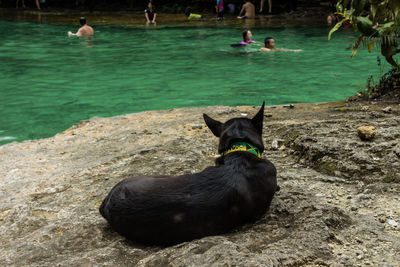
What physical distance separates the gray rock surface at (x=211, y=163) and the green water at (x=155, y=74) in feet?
11.2

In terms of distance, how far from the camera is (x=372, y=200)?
122 inches

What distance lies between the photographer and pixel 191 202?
109 inches

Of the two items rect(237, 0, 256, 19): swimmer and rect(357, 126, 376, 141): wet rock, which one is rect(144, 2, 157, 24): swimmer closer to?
rect(237, 0, 256, 19): swimmer

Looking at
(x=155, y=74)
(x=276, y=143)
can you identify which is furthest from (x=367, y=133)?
(x=155, y=74)

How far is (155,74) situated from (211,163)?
8.74 metres

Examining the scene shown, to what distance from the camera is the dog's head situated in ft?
11.3

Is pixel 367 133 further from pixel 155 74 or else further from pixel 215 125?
pixel 155 74

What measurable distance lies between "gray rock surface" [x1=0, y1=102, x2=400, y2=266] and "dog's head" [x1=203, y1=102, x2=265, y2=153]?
1.67 ft

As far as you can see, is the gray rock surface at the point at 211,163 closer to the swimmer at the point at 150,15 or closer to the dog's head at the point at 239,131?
the dog's head at the point at 239,131

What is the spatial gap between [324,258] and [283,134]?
8.99 feet

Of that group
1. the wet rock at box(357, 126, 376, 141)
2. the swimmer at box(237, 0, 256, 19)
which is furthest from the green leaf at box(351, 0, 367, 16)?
the swimmer at box(237, 0, 256, 19)

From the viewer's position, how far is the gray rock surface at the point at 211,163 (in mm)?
2531

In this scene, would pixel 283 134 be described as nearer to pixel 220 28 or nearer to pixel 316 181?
pixel 316 181

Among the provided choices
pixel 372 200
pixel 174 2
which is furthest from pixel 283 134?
pixel 174 2
